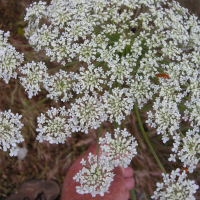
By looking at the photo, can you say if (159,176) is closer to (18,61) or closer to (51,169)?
(51,169)

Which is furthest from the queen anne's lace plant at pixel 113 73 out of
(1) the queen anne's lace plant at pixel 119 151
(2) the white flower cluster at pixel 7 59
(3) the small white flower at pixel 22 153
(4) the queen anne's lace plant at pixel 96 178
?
(3) the small white flower at pixel 22 153

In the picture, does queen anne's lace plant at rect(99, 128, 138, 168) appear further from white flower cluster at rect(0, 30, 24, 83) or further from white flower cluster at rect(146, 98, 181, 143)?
white flower cluster at rect(0, 30, 24, 83)

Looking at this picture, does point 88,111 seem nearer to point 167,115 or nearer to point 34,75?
point 34,75

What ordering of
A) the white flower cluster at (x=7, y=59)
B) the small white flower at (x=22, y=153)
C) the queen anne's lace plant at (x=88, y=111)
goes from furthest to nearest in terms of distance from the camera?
1. the small white flower at (x=22, y=153)
2. the white flower cluster at (x=7, y=59)
3. the queen anne's lace plant at (x=88, y=111)

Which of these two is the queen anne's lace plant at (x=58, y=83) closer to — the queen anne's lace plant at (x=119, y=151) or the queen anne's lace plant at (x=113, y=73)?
the queen anne's lace plant at (x=113, y=73)

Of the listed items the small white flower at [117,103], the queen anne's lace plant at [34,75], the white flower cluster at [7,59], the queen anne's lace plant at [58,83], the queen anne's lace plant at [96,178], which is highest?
the white flower cluster at [7,59]

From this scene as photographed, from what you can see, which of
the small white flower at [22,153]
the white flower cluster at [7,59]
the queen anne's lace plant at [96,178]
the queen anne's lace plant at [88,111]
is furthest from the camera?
the small white flower at [22,153]

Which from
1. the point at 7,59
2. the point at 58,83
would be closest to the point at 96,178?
the point at 58,83

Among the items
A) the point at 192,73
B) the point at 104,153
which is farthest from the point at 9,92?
the point at 192,73

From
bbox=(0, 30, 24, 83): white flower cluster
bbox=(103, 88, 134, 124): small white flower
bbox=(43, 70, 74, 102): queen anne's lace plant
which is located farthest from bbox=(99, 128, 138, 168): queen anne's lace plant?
bbox=(0, 30, 24, 83): white flower cluster

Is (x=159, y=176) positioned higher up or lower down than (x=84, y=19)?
lower down

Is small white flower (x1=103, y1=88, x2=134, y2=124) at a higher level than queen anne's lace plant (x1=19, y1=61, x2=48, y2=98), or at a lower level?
lower
